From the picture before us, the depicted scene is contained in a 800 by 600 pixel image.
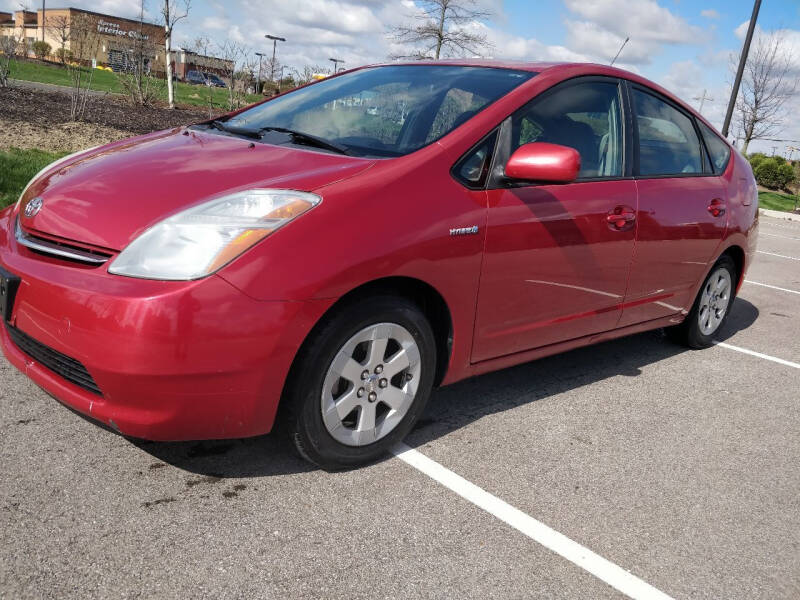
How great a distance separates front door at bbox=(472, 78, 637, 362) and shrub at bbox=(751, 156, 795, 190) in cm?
2838

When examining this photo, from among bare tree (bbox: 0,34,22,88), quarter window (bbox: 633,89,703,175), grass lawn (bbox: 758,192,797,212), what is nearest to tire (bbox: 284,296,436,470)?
quarter window (bbox: 633,89,703,175)

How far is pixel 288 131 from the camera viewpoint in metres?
3.62

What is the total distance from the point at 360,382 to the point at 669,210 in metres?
2.31

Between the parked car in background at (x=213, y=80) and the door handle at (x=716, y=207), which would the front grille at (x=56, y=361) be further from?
the parked car in background at (x=213, y=80)

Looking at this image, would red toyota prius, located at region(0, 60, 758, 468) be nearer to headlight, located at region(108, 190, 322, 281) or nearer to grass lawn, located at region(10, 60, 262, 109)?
headlight, located at region(108, 190, 322, 281)

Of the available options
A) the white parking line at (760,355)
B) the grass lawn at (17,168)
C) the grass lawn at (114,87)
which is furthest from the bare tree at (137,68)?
the white parking line at (760,355)

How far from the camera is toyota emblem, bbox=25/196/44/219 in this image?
3.00m

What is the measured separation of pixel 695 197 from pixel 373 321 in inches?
103

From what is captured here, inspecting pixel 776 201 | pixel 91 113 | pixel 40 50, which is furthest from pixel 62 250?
pixel 40 50

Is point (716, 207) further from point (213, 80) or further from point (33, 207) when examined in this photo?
point (213, 80)

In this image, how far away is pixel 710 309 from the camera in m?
5.39

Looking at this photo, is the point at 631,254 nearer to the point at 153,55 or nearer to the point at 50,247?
the point at 50,247

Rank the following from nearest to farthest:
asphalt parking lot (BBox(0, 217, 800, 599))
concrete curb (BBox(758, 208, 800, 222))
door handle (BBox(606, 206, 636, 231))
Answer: asphalt parking lot (BBox(0, 217, 800, 599)), door handle (BBox(606, 206, 636, 231)), concrete curb (BBox(758, 208, 800, 222))

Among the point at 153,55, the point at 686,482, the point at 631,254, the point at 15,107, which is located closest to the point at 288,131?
the point at 631,254
